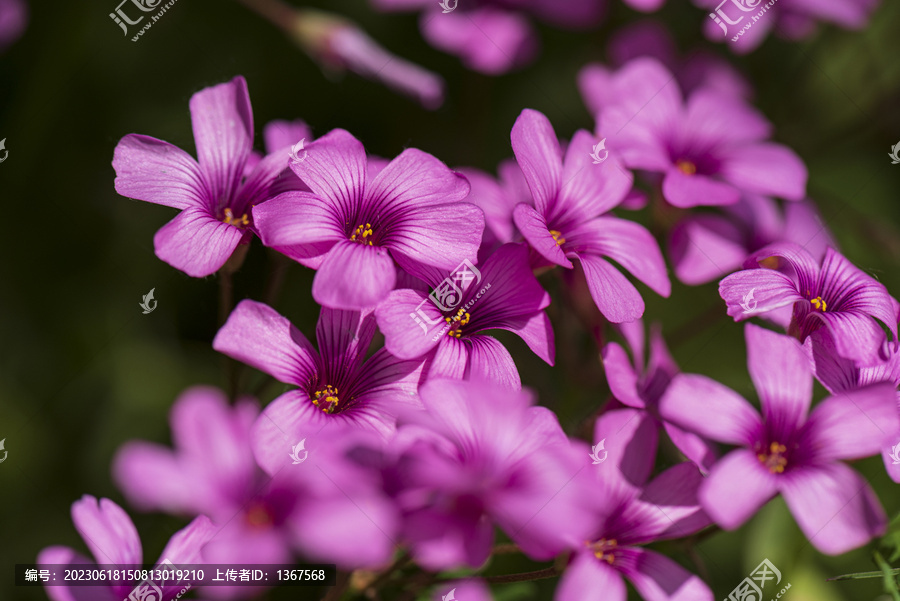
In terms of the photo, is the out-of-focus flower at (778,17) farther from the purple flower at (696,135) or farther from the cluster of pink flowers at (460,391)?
the cluster of pink flowers at (460,391)

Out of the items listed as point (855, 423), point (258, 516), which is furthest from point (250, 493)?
point (855, 423)

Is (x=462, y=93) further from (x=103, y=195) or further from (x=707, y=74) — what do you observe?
(x=103, y=195)

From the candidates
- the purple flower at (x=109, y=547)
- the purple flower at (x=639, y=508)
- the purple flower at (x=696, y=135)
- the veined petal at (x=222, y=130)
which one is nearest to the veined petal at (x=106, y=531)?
the purple flower at (x=109, y=547)

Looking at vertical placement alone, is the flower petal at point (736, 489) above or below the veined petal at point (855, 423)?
below

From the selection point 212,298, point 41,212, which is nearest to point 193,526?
point 212,298

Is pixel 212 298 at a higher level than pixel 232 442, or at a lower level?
lower

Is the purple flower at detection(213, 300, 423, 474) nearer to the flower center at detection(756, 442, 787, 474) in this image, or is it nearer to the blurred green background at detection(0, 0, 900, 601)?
the blurred green background at detection(0, 0, 900, 601)

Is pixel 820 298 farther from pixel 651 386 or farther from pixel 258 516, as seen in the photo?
pixel 258 516
